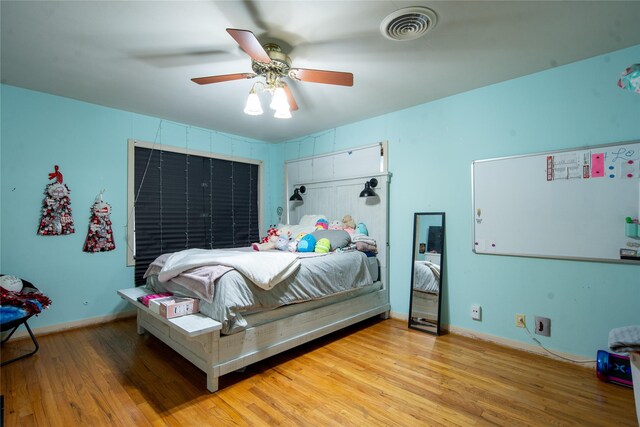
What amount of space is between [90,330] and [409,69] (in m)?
4.01

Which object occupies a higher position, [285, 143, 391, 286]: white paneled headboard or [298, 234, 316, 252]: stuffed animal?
[285, 143, 391, 286]: white paneled headboard

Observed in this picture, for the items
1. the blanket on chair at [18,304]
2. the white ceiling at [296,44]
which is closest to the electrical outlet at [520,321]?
the white ceiling at [296,44]

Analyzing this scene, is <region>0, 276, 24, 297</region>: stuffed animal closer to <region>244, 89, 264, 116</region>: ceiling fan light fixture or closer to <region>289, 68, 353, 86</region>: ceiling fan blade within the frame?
<region>244, 89, 264, 116</region>: ceiling fan light fixture

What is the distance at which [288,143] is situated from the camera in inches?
193

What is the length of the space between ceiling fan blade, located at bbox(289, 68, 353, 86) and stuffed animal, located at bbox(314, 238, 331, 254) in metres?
1.60

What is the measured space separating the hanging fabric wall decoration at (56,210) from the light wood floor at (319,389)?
1062mm

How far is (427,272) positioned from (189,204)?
3084mm

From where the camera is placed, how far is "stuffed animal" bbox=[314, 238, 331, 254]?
312 cm

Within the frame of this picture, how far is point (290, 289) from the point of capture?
2439mm

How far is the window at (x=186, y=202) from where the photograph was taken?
11.8 ft

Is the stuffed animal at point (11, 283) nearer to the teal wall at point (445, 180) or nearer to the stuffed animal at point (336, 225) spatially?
the teal wall at point (445, 180)

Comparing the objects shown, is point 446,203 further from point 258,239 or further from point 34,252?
point 34,252

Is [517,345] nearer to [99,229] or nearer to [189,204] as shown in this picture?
[189,204]

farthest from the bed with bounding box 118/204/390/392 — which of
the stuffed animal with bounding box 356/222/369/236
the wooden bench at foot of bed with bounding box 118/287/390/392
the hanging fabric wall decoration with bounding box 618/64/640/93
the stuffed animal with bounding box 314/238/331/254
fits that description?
the hanging fabric wall decoration with bounding box 618/64/640/93
